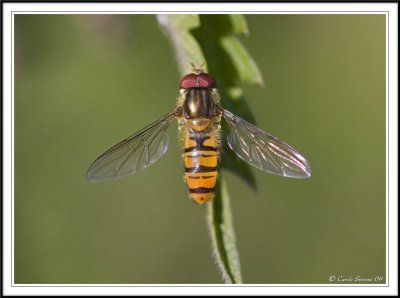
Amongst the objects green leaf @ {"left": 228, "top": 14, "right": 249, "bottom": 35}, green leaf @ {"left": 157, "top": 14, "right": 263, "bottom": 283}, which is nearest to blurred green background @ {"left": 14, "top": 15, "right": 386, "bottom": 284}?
green leaf @ {"left": 157, "top": 14, "right": 263, "bottom": 283}

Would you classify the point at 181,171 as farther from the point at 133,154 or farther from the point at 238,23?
the point at 238,23

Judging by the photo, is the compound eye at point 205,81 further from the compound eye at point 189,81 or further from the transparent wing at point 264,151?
the transparent wing at point 264,151

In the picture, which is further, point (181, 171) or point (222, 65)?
point (181, 171)

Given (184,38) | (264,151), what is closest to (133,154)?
(264,151)

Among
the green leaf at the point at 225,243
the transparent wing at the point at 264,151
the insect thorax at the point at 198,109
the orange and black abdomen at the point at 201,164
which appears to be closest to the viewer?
the green leaf at the point at 225,243

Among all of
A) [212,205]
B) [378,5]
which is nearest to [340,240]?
[378,5]

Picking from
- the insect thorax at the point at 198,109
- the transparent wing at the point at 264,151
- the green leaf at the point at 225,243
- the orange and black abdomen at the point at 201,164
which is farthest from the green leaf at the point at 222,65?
the insect thorax at the point at 198,109
